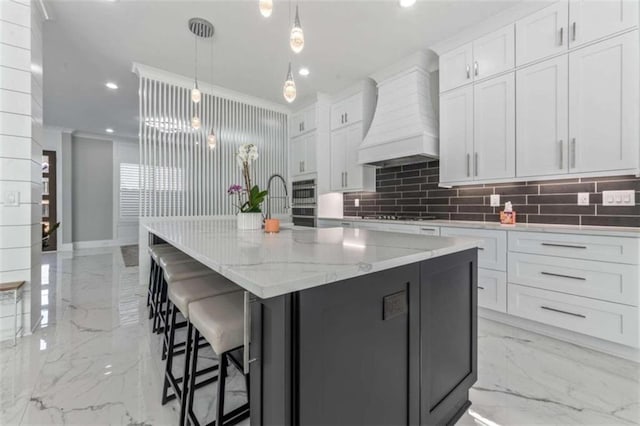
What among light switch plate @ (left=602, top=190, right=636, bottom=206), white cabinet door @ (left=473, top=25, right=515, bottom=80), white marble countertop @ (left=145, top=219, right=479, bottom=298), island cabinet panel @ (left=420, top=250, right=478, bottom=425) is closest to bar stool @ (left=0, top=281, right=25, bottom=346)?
white marble countertop @ (left=145, top=219, right=479, bottom=298)

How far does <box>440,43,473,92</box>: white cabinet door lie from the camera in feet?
9.45

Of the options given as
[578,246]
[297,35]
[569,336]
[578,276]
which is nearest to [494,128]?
[578,246]

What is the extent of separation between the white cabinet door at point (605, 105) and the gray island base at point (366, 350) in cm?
181

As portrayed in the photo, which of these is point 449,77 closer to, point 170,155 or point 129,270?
point 170,155

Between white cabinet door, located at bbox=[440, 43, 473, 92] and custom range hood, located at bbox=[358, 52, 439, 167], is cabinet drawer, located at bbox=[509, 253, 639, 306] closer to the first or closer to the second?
custom range hood, located at bbox=[358, 52, 439, 167]

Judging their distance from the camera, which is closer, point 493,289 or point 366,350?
point 366,350

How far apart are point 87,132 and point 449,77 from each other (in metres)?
8.11

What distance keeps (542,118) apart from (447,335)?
7.45ft

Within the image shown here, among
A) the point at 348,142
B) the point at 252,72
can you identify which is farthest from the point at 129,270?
the point at 348,142

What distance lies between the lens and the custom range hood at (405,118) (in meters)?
3.20

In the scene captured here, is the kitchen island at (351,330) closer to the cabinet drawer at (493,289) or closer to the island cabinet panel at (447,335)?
the island cabinet panel at (447,335)

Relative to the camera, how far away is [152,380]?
1.69 meters

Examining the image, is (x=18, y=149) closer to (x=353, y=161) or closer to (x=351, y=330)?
(x=351, y=330)

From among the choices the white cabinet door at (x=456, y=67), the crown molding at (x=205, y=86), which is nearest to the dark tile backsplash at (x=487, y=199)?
the white cabinet door at (x=456, y=67)
